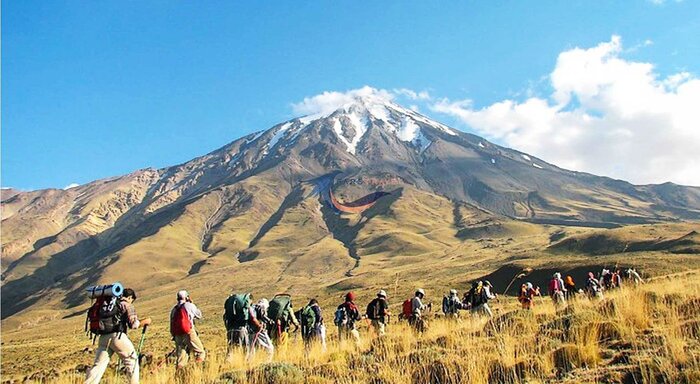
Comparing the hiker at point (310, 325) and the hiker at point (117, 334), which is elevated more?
the hiker at point (117, 334)

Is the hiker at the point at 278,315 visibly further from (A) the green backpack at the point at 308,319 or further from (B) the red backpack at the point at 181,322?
(B) the red backpack at the point at 181,322

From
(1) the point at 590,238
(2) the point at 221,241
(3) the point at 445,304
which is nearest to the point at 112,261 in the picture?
(2) the point at 221,241

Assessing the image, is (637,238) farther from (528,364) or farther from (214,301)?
(528,364)

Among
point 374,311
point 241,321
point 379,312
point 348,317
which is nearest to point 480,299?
point 379,312

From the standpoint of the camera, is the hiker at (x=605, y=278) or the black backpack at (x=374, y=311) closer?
the black backpack at (x=374, y=311)

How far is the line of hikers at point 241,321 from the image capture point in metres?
7.74

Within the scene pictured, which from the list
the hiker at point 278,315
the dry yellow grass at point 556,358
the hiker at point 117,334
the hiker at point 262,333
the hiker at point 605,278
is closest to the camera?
the dry yellow grass at point 556,358

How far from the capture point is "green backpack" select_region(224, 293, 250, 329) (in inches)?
432

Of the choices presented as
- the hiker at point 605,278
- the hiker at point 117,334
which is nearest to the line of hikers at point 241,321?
the hiker at point 117,334

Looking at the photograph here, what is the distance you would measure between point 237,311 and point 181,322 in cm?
145

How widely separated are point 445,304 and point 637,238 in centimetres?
7003

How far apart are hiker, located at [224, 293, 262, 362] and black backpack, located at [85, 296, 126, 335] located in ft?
10.6

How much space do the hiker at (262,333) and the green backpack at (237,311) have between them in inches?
13.0

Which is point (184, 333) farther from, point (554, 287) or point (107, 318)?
point (554, 287)
